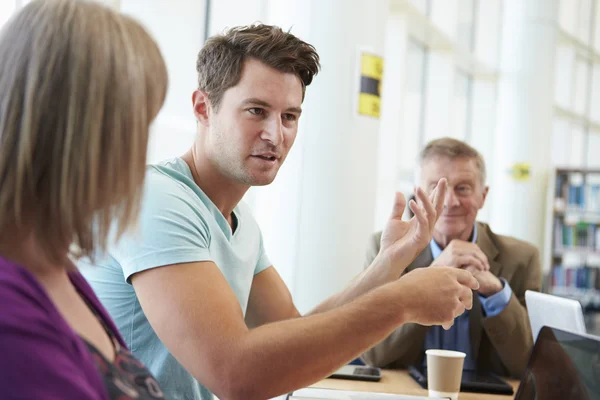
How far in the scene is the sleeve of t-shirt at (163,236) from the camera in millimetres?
1182

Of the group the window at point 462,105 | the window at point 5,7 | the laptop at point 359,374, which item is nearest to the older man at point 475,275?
the laptop at point 359,374

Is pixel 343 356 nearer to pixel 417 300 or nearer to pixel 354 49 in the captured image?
pixel 417 300

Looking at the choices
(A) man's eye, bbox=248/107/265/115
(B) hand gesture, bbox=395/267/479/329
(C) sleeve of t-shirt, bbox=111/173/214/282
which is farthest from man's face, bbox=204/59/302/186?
(B) hand gesture, bbox=395/267/479/329

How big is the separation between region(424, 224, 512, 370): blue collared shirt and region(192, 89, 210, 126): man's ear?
1.04m

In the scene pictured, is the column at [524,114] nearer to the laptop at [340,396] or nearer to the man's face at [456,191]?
the man's face at [456,191]

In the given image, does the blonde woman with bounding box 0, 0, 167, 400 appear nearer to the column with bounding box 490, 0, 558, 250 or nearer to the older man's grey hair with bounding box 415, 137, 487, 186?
the older man's grey hair with bounding box 415, 137, 487, 186

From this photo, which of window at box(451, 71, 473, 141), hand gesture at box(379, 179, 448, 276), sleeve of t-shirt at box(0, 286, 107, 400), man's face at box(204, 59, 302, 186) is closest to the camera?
sleeve of t-shirt at box(0, 286, 107, 400)

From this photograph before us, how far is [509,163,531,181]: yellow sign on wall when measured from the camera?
22.1 ft

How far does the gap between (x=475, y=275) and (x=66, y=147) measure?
159 centimetres

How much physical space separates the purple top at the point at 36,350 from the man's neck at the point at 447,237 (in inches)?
72.7

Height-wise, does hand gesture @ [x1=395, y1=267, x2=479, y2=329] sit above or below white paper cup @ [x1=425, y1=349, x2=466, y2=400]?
above

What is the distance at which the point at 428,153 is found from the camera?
2.43 metres

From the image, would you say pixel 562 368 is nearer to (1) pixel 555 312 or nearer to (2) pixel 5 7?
(1) pixel 555 312

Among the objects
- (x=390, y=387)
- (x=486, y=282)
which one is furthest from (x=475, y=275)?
(x=390, y=387)
